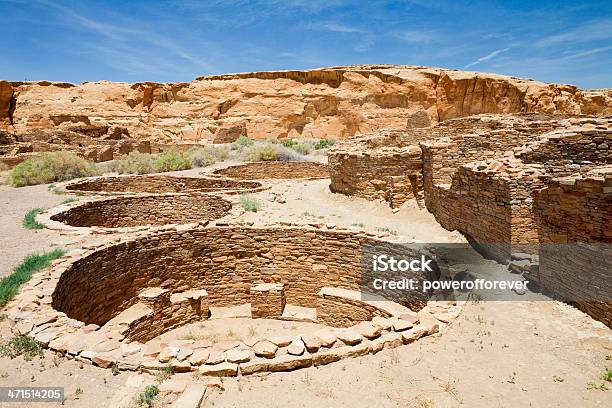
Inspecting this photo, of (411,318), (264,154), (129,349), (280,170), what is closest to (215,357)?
(129,349)

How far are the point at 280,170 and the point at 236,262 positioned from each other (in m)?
12.6

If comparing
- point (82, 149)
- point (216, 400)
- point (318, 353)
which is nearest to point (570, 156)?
point (318, 353)

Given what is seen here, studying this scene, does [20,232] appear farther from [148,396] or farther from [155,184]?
[155,184]

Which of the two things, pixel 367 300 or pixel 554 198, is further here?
pixel 367 300

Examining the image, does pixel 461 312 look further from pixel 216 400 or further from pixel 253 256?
pixel 253 256

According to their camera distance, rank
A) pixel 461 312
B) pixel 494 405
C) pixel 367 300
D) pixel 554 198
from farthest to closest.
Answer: pixel 367 300
pixel 554 198
pixel 461 312
pixel 494 405

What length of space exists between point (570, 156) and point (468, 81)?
3412cm

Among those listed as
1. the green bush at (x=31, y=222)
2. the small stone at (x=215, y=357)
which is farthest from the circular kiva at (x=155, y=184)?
the small stone at (x=215, y=357)

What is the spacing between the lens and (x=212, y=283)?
819cm

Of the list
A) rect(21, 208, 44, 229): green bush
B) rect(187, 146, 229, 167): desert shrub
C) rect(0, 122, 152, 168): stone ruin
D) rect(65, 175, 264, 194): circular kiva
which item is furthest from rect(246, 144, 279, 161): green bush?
rect(21, 208, 44, 229): green bush

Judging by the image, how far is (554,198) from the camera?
20.7 feet

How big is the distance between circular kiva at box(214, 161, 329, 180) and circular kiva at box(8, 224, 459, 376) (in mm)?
11234

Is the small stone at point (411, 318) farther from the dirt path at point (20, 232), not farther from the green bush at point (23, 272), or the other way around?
the dirt path at point (20, 232)

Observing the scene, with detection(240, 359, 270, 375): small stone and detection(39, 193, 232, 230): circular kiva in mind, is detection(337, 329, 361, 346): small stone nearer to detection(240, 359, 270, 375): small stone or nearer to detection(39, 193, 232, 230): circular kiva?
detection(240, 359, 270, 375): small stone
